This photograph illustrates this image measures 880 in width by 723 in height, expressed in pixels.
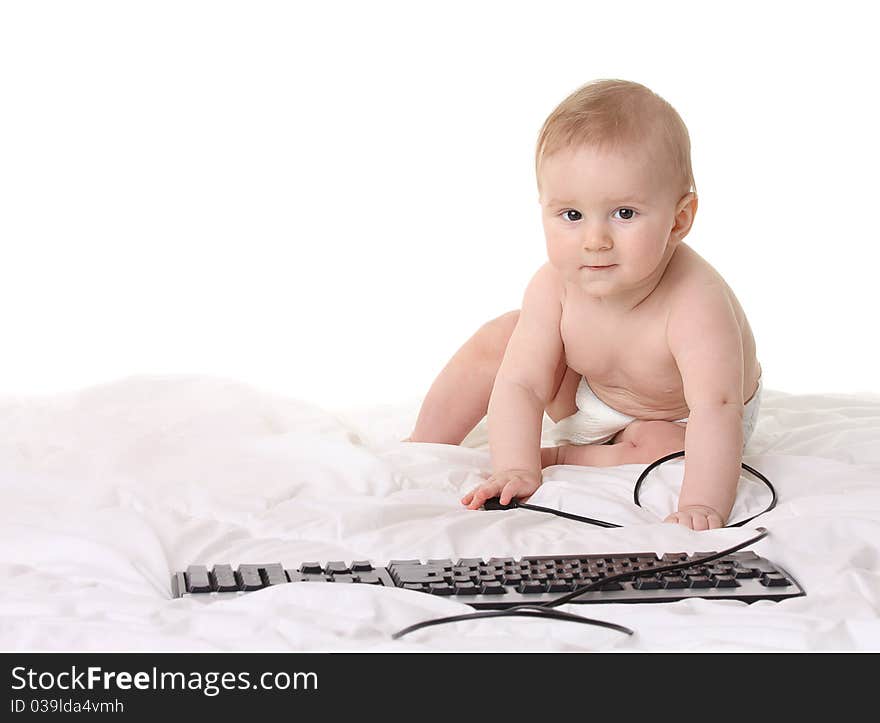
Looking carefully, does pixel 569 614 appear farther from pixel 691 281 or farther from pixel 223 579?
pixel 691 281

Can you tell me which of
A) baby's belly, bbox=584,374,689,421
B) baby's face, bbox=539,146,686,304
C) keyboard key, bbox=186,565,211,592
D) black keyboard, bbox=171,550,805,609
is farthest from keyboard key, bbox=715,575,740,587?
baby's belly, bbox=584,374,689,421

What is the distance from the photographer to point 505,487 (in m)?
1.49

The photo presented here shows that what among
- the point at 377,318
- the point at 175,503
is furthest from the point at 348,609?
the point at 377,318

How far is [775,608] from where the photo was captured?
987mm

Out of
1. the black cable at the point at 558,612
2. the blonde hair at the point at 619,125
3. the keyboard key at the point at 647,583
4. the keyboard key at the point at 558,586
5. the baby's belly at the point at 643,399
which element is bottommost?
the baby's belly at the point at 643,399

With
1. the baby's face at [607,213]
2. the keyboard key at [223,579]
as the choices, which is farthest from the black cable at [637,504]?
the keyboard key at [223,579]

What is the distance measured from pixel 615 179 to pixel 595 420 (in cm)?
45

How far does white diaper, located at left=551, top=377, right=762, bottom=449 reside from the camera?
1.81 metres

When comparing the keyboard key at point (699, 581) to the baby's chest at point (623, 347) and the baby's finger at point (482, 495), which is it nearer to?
the baby's finger at point (482, 495)

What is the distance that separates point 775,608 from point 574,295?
31.3 inches

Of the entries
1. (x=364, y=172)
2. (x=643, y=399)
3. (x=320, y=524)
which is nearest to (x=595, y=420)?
(x=643, y=399)

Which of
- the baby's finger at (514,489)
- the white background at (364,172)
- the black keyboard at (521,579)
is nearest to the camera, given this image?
the black keyboard at (521,579)

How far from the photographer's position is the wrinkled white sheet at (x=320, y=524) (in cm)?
91

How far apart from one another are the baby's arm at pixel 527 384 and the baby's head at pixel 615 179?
0.16 meters
